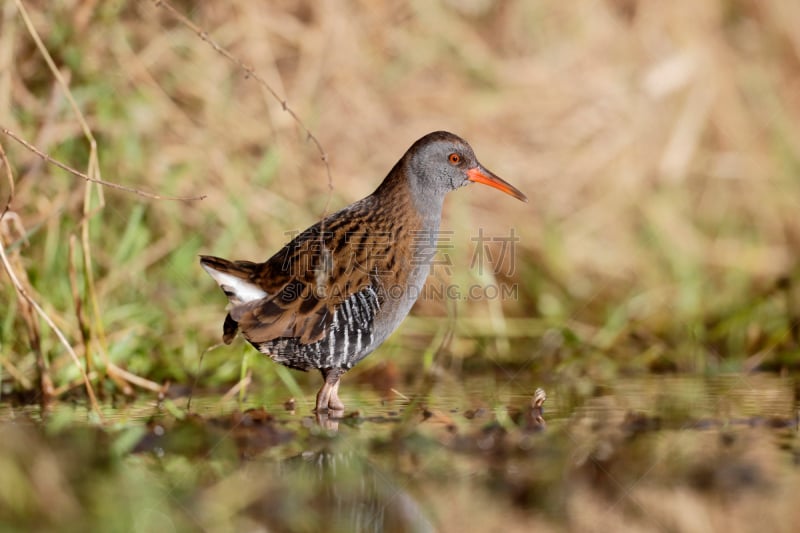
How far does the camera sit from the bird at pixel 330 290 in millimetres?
3621

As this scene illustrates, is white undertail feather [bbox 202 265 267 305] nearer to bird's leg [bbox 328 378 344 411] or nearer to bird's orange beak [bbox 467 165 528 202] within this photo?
bird's leg [bbox 328 378 344 411]

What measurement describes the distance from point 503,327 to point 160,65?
2.18m

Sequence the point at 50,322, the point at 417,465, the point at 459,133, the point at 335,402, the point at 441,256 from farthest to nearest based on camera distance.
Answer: the point at 459,133 < the point at 441,256 < the point at 335,402 < the point at 50,322 < the point at 417,465

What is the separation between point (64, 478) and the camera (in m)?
2.70

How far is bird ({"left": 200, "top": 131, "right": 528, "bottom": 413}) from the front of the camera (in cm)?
362

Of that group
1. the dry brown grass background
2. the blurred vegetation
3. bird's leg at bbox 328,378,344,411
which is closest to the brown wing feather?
the blurred vegetation

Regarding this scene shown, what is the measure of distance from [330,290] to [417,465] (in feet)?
3.39

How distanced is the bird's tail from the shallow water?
0.37 meters

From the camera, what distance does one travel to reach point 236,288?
12.2 feet

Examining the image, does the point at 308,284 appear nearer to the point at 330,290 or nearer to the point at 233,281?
the point at 330,290

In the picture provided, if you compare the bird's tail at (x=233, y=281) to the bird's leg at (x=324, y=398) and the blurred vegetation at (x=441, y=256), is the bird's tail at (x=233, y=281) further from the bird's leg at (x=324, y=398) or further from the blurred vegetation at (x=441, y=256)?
the bird's leg at (x=324, y=398)

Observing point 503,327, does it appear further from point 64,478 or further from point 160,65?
point 64,478

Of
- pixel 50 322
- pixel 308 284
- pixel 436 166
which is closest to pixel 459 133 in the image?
pixel 436 166

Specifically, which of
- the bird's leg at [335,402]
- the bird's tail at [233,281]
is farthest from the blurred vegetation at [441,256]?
the bird's tail at [233,281]
